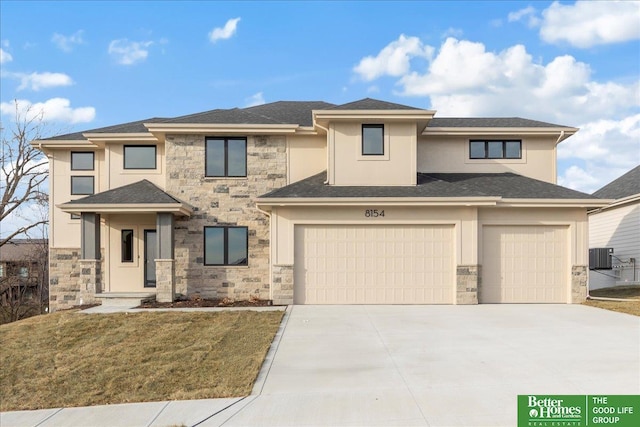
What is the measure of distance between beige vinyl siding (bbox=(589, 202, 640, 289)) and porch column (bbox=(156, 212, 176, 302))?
61.8 feet

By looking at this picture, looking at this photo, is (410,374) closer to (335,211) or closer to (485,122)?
(335,211)

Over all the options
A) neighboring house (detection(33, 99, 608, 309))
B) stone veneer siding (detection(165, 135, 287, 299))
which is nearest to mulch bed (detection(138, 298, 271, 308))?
neighboring house (detection(33, 99, 608, 309))

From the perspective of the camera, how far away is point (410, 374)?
7574 mm

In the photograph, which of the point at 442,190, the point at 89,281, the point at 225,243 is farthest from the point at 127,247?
the point at 442,190

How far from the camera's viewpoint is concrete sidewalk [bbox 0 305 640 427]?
19.8 ft

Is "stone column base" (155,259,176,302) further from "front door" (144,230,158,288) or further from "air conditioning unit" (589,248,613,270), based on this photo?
"air conditioning unit" (589,248,613,270)

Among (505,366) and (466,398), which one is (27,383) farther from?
(505,366)

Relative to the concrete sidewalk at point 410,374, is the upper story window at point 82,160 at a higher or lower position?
higher

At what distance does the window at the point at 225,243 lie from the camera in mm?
17172

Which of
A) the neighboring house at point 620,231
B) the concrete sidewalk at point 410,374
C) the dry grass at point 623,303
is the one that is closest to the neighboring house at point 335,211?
the dry grass at point 623,303

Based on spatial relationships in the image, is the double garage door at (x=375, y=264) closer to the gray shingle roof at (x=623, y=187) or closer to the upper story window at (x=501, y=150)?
the upper story window at (x=501, y=150)

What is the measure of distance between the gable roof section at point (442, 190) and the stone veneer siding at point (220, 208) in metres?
1.59

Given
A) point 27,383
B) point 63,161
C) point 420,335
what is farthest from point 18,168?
point 420,335

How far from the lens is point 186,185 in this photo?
17219 millimetres
